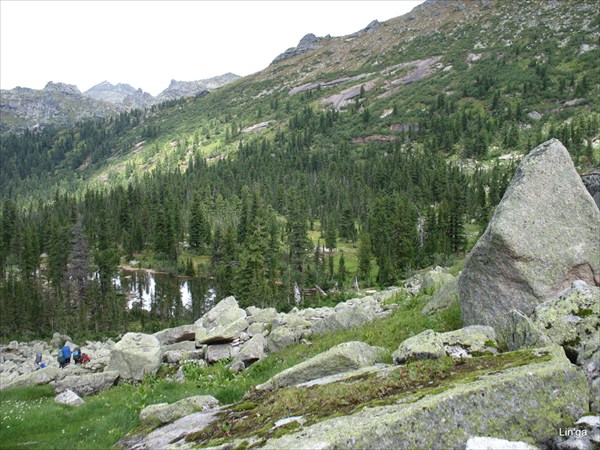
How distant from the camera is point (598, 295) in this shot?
840 cm

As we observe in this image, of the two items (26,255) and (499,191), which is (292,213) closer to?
(499,191)

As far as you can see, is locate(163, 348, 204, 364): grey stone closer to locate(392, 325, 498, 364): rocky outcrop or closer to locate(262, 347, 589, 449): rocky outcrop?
locate(392, 325, 498, 364): rocky outcrop

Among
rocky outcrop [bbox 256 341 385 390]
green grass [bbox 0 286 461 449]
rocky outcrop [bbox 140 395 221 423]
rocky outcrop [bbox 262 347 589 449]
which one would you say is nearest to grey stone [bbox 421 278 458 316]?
green grass [bbox 0 286 461 449]

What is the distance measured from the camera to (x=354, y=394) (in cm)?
735

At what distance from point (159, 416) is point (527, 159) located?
1400 centimetres

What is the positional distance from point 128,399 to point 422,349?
12.9 meters

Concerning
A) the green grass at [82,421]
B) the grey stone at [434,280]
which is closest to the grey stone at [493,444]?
the green grass at [82,421]

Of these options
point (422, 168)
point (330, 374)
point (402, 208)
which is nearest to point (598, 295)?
point (330, 374)

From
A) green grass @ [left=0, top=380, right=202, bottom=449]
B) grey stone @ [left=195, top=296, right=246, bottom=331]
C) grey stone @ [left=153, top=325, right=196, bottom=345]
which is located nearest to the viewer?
green grass @ [left=0, top=380, right=202, bottom=449]

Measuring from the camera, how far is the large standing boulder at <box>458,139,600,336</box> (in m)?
11.2

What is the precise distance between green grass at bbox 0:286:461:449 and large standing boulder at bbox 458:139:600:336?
237 cm

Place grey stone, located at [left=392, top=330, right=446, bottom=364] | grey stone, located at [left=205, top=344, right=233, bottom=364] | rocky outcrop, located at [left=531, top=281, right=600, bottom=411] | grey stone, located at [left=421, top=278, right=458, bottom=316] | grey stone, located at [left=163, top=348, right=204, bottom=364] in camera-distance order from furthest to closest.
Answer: grey stone, located at [left=163, top=348, right=204, bottom=364]
grey stone, located at [left=205, top=344, right=233, bottom=364]
grey stone, located at [left=421, top=278, right=458, bottom=316]
grey stone, located at [left=392, top=330, right=446, bottom=364]
rocky outcrop, located at [left=531, top=281, right=600, bottom=411]

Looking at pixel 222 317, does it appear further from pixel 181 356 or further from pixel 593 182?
pixel 593 182

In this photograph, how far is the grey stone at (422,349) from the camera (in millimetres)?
8641
